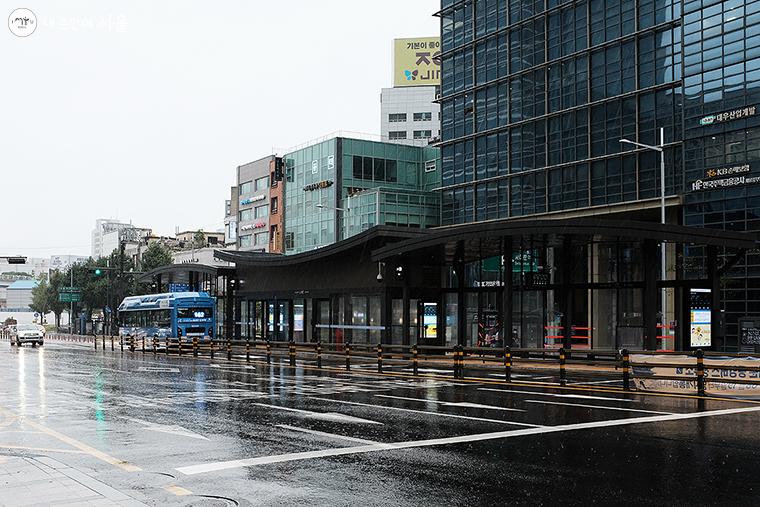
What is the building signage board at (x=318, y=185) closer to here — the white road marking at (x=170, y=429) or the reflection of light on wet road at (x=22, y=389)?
the reflection of light on wet road at (x=22, y=389)

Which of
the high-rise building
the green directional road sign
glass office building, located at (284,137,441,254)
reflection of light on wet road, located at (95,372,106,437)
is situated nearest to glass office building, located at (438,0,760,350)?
glass office building, located at (284,137,441,254)

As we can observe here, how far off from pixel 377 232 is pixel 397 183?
173 feet

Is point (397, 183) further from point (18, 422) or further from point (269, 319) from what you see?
point (18, 422)

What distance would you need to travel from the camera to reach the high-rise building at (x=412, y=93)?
465 feet

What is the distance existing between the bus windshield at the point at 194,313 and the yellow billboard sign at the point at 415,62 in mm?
98657

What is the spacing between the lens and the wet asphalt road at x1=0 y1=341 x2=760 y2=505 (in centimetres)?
949

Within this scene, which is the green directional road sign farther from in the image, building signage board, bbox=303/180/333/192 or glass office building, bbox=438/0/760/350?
glass office building, bbox=438/0/760/350

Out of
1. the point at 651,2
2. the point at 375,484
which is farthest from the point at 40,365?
the point at 651,2

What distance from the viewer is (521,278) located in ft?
133

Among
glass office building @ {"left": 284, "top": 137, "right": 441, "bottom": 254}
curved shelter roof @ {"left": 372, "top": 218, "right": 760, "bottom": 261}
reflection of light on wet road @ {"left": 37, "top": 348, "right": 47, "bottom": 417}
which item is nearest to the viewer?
reflection of light on wet road @ {"left": 37, "top": 348, "right": 47, "bottom": 417}

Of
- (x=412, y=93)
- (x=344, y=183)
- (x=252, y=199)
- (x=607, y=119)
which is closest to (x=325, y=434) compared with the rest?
(x=607, y=119)

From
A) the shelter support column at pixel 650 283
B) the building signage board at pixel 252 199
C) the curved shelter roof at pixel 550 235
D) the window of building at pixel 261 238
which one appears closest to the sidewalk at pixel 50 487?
the curved shelter roof at pixel 550 235

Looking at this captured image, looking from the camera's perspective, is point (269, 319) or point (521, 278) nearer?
point (521, 278)

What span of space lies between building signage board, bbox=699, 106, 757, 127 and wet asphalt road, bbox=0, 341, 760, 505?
29163 mm
